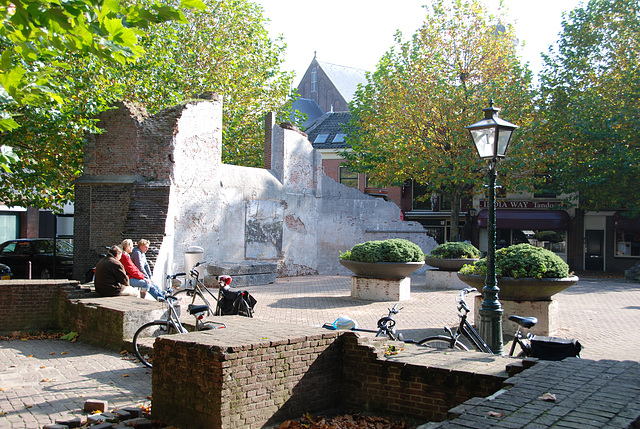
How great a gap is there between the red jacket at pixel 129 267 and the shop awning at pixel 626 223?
2621 centimetres

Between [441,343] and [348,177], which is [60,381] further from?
[348,177]

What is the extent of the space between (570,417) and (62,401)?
509 cm

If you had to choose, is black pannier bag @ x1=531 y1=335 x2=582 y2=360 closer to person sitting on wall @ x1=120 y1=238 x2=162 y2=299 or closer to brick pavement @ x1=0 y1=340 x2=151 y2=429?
brick pavement @ x1=0 y1=340 x2=151 y2=429

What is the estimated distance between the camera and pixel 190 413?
545 cm

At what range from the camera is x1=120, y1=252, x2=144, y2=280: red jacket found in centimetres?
1132

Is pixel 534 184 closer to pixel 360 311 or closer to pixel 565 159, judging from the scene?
pixel 565 159

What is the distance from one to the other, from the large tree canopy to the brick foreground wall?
35.4ft

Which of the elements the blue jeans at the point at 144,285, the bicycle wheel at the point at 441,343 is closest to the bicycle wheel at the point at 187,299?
the blue jeans at the point at 144,285

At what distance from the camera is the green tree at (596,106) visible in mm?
25469

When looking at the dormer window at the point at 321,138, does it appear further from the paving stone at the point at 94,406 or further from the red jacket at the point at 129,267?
the paving stone at the point at 94,406

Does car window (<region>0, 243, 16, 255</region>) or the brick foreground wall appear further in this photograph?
car window (<region>0, 243, 16, 255</region>)

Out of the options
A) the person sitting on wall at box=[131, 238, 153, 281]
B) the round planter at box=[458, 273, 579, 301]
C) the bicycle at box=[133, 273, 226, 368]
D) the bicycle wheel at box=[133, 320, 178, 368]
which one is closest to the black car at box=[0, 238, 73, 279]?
the person sitting on wall at box=[131, 238, 153, 281]

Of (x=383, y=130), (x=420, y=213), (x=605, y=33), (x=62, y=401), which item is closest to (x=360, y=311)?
(x=62, y=401)

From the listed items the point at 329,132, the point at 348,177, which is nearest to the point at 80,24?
the point at 348,177
